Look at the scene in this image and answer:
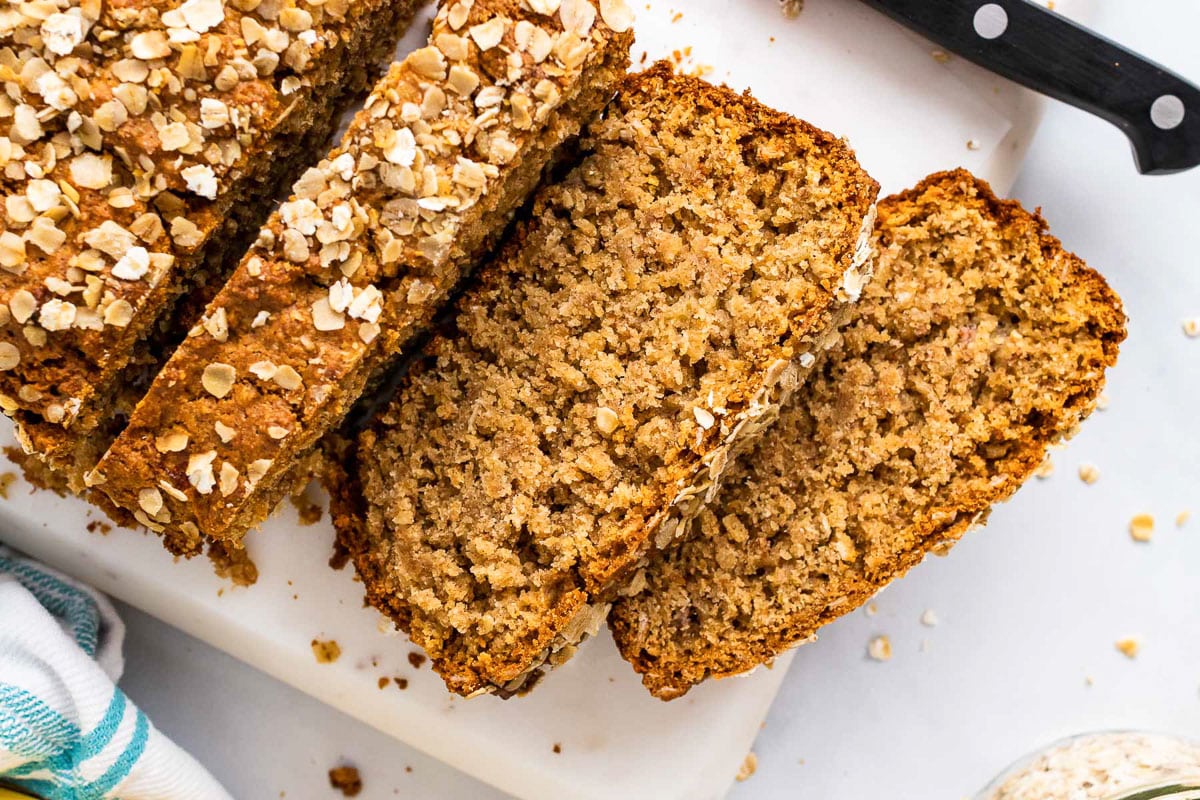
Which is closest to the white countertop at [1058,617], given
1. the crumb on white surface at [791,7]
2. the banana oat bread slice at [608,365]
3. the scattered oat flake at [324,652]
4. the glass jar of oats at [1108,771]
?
the glass jar of oats at [1108,771]

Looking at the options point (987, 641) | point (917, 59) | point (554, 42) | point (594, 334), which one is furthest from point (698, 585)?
point (917, 59)

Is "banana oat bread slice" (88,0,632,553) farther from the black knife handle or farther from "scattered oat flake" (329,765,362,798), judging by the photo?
"scattered oat flake" (329,765,362,798)

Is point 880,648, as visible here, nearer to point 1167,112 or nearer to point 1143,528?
point 1143,528

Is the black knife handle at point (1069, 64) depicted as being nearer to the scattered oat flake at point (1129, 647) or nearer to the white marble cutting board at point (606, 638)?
the white marble cutting board at point (606, 638)

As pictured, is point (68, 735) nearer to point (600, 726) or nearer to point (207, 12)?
point (600, 726)

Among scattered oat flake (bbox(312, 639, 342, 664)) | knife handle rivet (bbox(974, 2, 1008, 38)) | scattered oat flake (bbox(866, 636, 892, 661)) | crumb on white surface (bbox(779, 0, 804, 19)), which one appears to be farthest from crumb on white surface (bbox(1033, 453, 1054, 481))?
scattered oat flake (bbox(312, 639, 342, 664))
